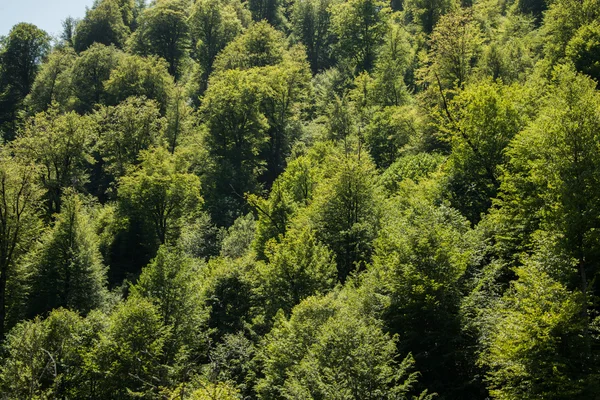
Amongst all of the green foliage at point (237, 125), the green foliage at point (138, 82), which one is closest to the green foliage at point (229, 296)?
the green foliage at point (237, 125)

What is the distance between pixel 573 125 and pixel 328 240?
70.8 ft

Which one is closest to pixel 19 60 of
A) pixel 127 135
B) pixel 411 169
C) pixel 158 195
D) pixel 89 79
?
pixel 89 79

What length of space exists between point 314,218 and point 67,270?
2446 cm

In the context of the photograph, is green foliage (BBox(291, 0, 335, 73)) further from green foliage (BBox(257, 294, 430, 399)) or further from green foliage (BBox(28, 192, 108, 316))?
green foliage (BBox(257, 294, 430, 399))

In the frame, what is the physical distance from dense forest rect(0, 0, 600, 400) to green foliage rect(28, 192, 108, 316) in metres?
0.19

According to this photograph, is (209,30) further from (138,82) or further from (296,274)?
(296,274)

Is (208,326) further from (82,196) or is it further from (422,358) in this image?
(82,196)

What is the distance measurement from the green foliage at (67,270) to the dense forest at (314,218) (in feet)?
0.64

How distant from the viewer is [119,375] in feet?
102

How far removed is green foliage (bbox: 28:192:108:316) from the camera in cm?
4431

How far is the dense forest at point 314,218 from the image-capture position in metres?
22.7

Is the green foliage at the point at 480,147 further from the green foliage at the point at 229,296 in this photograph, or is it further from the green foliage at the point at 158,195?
the green foliage at the point at 158,195

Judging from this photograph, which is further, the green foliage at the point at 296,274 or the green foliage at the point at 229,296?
the green foliage at the point at 229,296

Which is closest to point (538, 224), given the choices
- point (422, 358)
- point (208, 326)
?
point (422, 358)
